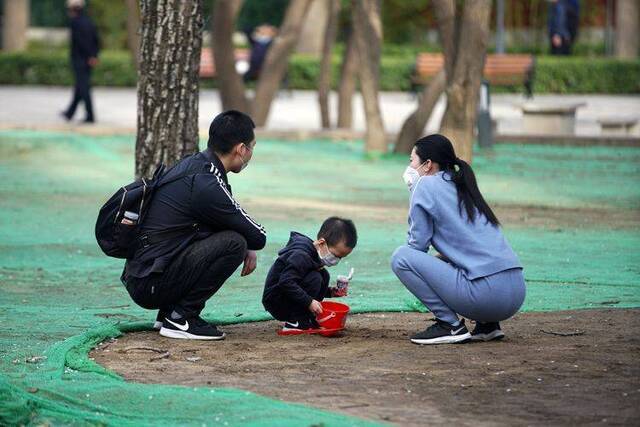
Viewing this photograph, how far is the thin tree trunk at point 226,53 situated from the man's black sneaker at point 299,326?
1263 cm

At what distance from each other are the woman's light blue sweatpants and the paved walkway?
12.0m

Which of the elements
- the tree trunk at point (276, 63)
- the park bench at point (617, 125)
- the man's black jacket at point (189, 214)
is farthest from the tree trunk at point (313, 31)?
the man's black jacket at point (189, 214)

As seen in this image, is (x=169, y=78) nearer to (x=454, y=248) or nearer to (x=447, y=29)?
(x=454, y=248)

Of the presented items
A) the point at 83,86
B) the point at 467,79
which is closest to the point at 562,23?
the point at 83,86

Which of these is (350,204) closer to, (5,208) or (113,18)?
(5,208)

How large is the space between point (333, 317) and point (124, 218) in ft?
3.82

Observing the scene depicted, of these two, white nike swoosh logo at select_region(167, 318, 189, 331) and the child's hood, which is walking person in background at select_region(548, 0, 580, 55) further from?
white nike swoosh logo at select_region(167, 318, 189, 331)

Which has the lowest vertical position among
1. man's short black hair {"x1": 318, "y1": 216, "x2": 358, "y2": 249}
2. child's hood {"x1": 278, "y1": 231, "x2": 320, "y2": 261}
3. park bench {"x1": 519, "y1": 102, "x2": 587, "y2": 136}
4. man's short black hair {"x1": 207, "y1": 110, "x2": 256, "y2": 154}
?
park bench {"x1": 519, "y1": 102, "x2": 587, "y2": 136}

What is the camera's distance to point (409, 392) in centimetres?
556

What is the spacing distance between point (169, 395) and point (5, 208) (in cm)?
709

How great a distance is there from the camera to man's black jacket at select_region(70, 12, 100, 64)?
20125 mm

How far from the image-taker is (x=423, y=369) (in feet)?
19.7

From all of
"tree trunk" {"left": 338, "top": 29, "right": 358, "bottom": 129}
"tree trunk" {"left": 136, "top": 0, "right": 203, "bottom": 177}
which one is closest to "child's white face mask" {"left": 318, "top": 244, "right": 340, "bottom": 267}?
"tree trunk" {"left": 136, "top": 0, "right": 203, "bottom": 177}

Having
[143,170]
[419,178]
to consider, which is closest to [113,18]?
[143,170]
